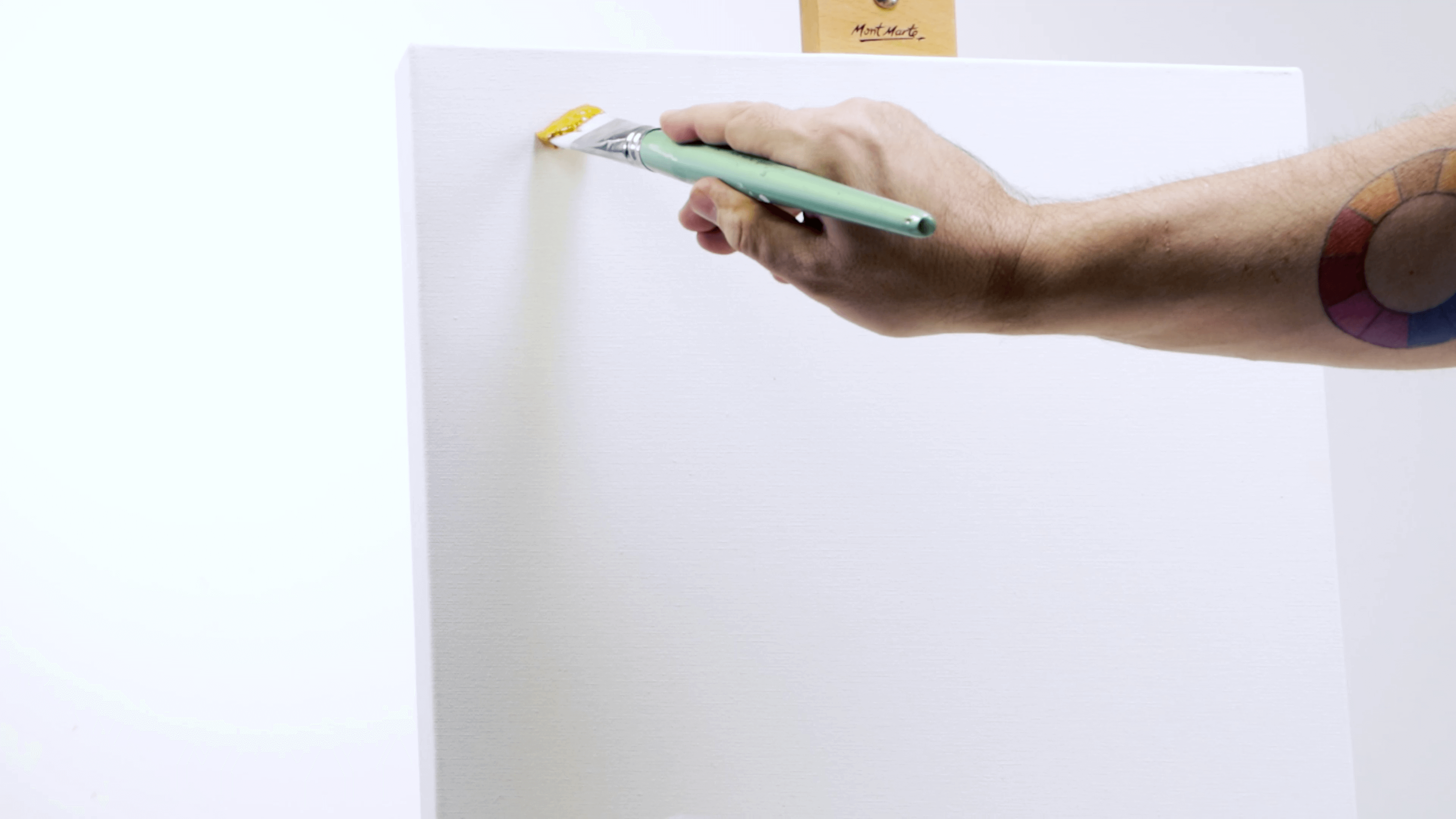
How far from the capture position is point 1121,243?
1.49ft

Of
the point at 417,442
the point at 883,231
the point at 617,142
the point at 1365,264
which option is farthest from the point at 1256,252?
the point at 417,442

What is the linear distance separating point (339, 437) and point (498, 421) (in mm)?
774

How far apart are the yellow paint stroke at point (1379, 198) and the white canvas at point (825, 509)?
0.64ft

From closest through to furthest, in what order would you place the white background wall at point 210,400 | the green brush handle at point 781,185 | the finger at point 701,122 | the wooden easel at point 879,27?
the green brush handle at point 781,185 → the finger at point 701,122 → the wooden easel at point 879,27 → the white background wall at point 210,400

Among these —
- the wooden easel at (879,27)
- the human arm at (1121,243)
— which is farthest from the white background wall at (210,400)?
the human arm at (1121,243)

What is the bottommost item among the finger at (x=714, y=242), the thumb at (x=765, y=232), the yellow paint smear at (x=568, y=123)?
the thumb at (x=765, y=232)

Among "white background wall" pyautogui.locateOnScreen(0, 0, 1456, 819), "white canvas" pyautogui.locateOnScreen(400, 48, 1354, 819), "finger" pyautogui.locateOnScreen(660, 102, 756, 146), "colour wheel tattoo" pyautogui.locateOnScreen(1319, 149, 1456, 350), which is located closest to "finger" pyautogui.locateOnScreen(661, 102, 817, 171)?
"finger" pyautogui.locateOnScreen(660, 102, 756, 146)

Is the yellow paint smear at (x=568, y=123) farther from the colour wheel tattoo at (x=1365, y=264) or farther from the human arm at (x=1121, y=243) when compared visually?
the colour wheel tattoo at (x=1365, y=264)

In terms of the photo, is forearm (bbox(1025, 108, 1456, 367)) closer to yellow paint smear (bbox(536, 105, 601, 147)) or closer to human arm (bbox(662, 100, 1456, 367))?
human arm (bbox(662, 100, 1456, 367))

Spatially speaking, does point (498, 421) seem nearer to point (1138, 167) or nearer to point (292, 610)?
point (1138, 167)

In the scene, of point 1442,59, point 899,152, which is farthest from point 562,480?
point 1442,59

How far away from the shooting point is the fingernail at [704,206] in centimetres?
48

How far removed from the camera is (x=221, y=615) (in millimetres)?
1233

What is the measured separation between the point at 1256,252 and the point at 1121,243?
60mm
